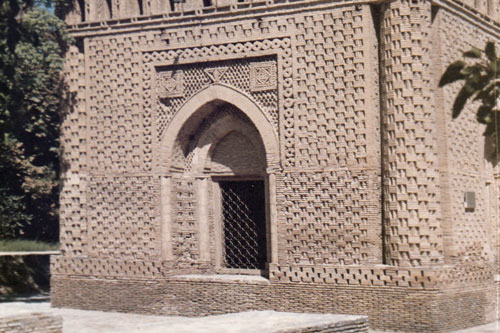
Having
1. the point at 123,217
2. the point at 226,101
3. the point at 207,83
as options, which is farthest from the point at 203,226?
the point at 207,83

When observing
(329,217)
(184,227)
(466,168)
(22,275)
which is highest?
(466,168)

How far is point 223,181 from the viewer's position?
15195 millimetres

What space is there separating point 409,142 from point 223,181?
12.5 feet

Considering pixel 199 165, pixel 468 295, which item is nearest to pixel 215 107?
pixel 199 165

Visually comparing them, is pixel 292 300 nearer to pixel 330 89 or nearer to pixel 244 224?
pixel 244 224

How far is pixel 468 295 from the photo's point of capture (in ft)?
43.3

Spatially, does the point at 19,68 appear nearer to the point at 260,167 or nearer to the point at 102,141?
the point at 102,141

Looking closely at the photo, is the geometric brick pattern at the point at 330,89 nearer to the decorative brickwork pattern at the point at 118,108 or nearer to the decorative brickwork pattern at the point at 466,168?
the decorative brickwork pattern at the point at 466,168

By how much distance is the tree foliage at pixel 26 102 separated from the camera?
16078 mm

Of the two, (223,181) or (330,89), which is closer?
(330,89)

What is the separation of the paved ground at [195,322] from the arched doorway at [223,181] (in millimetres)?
1585

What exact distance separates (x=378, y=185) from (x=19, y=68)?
294 inches

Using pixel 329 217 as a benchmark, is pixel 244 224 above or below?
below

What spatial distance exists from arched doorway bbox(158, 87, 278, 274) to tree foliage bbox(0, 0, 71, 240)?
9.18ft
